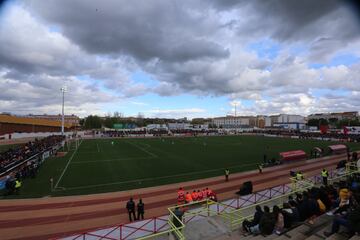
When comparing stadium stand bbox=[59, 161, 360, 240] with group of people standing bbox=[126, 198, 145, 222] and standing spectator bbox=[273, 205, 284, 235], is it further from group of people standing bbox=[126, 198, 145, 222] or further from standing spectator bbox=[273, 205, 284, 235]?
group of people standing bbox=[126, 198, 145, 222]

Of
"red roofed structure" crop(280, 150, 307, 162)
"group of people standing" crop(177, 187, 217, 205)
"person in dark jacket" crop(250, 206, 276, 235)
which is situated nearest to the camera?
"person in dark jacket" crop(250, 206, 276, 235)

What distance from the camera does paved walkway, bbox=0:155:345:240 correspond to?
13.1m

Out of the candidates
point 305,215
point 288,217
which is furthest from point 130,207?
point 305,215

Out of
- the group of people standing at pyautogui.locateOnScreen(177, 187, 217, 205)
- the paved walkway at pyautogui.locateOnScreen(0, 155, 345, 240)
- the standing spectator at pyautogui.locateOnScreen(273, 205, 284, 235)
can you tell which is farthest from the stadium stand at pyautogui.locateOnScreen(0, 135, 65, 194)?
the standing spectator at pyautogui.locateOnScreen(273, 205, 284, 235)

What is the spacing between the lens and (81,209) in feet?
52.4

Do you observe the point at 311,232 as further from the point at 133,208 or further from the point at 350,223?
the point at 133,208

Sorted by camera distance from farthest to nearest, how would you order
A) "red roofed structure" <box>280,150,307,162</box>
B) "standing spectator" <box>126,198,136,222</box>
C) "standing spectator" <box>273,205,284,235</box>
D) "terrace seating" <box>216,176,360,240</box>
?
"red roofed structure" <box>280,150,307,162</box>
"standing spectator" <box>126,198,136,222</box>
"standing spectator" <box>273,205,284,235</box>
"terrace seating" <box>216,176,360,240</box>

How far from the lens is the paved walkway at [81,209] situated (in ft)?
43.0

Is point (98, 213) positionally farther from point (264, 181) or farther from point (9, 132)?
point (9, 132)

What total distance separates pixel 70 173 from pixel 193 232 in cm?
1922

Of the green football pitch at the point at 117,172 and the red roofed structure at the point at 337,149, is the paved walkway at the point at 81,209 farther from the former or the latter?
the red roofed structure at the point at 337,149

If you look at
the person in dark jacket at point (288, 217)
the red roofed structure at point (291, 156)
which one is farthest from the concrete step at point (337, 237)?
the red roofed structure at point (291, 156)

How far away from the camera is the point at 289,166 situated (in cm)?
2991

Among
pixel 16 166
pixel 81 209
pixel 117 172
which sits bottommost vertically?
pixel 81 209
